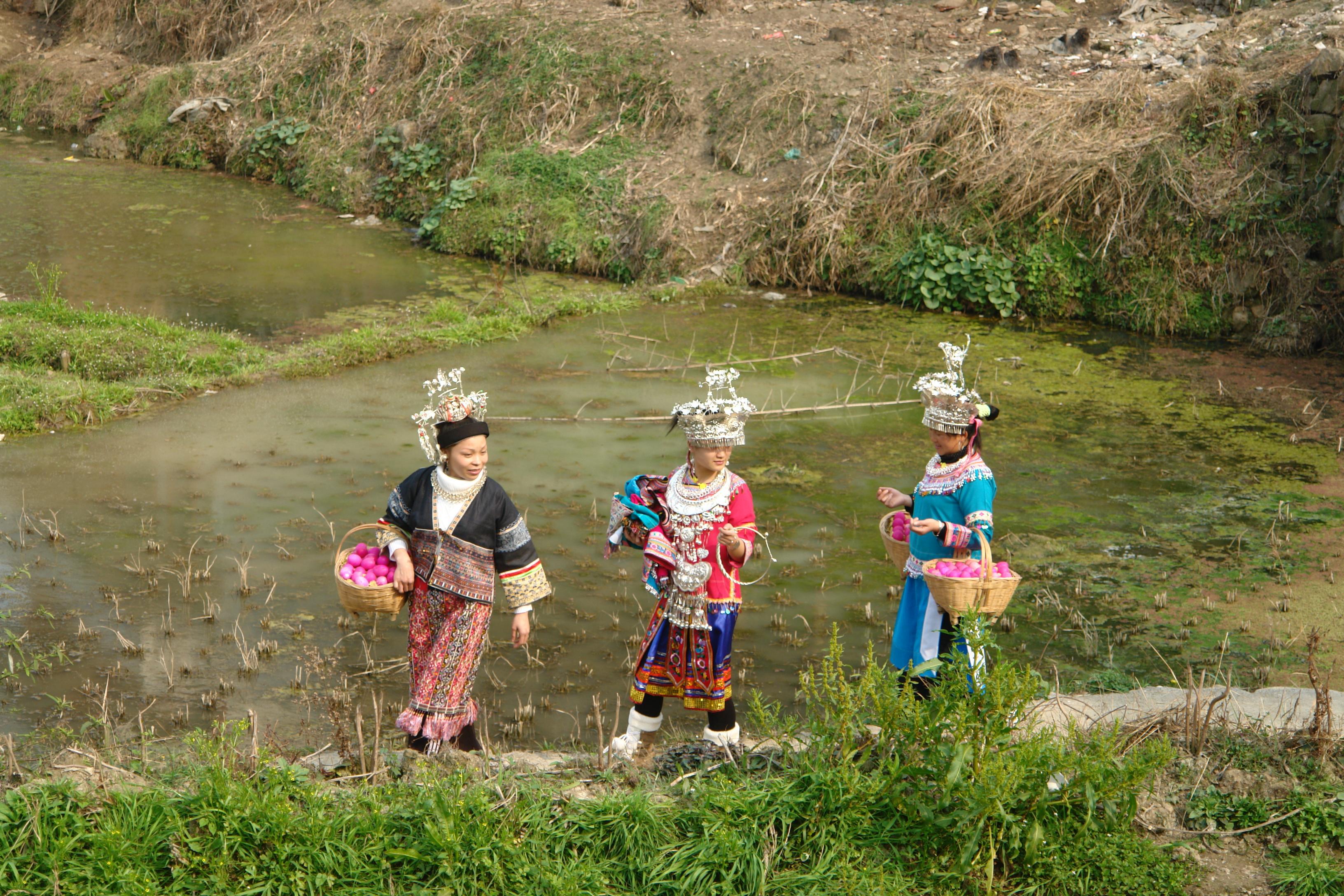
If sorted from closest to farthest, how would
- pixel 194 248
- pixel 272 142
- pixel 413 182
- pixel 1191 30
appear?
pixel 194 248 < pixel 1191 30 < pixel 413 182 < pixel 272 142

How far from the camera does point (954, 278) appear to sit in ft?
39.3

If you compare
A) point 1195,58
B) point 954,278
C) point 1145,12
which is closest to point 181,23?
point 954,278

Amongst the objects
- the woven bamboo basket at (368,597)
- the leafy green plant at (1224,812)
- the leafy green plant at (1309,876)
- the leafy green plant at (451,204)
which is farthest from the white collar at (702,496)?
the leafy green plant at (451,204)

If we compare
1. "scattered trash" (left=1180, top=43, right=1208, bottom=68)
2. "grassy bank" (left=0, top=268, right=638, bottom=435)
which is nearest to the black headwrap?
"grassy bank" (left=0, top=268, right=638, bottom=435)

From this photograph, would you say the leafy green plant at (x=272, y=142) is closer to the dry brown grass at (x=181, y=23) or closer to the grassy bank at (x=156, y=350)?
the dry brown grass at (x=181, y=23)

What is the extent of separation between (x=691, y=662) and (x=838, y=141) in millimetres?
10145

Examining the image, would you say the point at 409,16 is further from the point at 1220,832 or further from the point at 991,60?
the point at 1220,832

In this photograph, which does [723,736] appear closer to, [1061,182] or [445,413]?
[445,413]

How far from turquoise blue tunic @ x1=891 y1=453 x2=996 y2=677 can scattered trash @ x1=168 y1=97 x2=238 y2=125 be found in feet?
51.6

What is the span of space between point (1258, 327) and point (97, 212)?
522 inches

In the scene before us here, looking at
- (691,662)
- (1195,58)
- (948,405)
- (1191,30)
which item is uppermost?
(1191,30)

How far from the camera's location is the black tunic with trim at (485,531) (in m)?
4.47

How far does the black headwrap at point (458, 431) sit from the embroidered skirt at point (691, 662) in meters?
0.98

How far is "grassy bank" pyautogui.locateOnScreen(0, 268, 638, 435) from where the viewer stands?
8.63 metres
